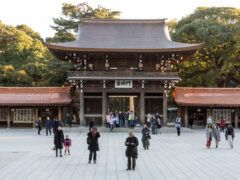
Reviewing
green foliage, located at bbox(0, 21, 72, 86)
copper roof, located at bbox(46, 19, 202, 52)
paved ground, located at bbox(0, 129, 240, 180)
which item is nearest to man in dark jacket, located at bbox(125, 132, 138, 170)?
paved ground, located at bbox(0, 129, 240, 180)

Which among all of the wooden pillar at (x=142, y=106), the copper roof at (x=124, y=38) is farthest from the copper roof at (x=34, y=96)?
the wooden pillar at (x=142, y=106)

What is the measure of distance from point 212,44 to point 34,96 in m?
23.5

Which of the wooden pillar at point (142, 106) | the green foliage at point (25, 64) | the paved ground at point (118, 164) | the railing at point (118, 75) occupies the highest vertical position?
the green foliage at point (25, 64)

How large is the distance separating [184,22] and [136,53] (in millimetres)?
17334

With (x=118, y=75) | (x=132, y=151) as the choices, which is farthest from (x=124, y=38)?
(x=132, y=151)

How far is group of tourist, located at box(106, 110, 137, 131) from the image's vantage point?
92.5 feet

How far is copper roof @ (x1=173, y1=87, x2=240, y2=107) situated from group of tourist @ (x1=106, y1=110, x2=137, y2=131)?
584 centimetres

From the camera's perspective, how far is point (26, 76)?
42000 millimetres

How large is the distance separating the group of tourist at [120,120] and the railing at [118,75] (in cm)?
364

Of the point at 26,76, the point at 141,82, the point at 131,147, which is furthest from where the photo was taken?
the point at 26,76

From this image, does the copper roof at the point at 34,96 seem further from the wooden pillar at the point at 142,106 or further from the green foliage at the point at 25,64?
the green foliage at the point at 25,64

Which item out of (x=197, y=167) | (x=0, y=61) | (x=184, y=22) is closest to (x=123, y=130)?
(x=197, y=167)

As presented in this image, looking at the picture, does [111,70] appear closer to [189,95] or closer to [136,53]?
[136,53]

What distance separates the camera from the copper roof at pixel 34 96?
3150 centimetres
